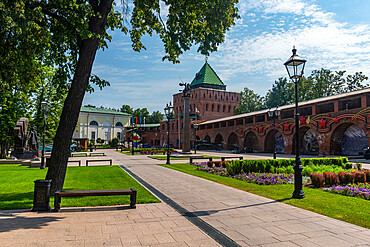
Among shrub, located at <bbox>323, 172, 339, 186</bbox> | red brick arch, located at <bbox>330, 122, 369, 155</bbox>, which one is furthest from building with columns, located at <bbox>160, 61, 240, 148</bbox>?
shrub, located at <bbox>323, 172, 339, 186</bbox>

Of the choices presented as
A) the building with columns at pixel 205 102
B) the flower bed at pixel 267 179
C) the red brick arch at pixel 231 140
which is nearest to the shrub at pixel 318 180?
the flower bed at pixel 267 179

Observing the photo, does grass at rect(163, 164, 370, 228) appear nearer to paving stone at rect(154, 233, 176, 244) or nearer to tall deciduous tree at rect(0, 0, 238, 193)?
paving stone at rect(154, 233, 176, 244)

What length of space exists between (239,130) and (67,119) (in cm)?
4106

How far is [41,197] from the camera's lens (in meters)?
6.41

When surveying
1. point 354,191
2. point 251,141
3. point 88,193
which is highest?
point 251,141

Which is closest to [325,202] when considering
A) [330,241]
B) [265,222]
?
[265,222]

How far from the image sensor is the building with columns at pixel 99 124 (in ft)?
236

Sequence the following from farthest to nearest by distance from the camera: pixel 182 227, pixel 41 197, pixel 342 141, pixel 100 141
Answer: pixel 100 141 < pixel 342 141 < pixel 41 197 < pixel 182 227

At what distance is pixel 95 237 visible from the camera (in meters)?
4.61

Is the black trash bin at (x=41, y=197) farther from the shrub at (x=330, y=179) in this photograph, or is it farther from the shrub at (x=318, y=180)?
the shrub at (x=330, y=179)

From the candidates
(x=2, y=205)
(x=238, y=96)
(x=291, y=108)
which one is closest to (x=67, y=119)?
(x=2, y=205)

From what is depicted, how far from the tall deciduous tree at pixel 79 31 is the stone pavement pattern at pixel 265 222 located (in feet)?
13.2

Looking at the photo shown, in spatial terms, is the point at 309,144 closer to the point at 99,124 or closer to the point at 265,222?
the point at 265,222

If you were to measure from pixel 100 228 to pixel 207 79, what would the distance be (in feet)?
251
